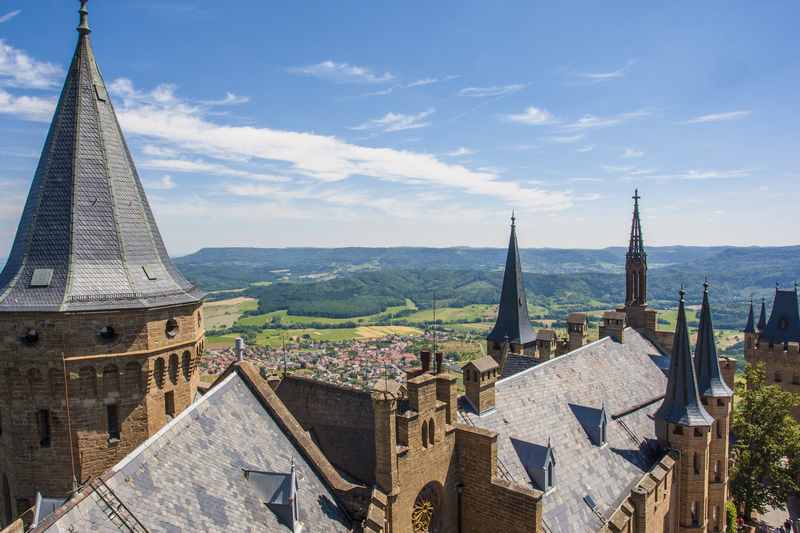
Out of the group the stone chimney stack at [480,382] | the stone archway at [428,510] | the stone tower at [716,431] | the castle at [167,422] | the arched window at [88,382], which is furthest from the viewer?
the stone tower at [716,431]

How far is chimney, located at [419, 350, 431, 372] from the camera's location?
2125 centimetres

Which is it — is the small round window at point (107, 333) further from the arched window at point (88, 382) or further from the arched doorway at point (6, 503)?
the arched doorway at point (6, 503)

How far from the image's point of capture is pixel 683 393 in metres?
28.8

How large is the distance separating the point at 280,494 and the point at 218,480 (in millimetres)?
1853

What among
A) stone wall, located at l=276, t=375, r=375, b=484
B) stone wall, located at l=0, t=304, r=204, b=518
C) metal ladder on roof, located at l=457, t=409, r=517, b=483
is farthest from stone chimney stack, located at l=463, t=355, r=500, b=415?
stone wall, located at l=0, t=304, r=204, b=518

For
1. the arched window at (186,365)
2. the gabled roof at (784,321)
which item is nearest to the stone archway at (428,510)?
the arched window at (186,365)

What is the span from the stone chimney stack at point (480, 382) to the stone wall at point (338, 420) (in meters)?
5.62

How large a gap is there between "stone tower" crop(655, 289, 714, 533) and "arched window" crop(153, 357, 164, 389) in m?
26.3

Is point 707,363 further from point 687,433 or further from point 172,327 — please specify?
point 172,327

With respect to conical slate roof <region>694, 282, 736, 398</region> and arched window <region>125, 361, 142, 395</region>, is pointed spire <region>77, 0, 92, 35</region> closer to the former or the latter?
arched window <region>125, 361, 142, 395</region>

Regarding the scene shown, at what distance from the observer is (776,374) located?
52.2m

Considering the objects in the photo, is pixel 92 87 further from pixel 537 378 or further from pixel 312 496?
pixel 537 378

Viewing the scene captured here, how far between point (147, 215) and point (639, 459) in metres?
27.4

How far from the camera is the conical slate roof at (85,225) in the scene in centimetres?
1538
